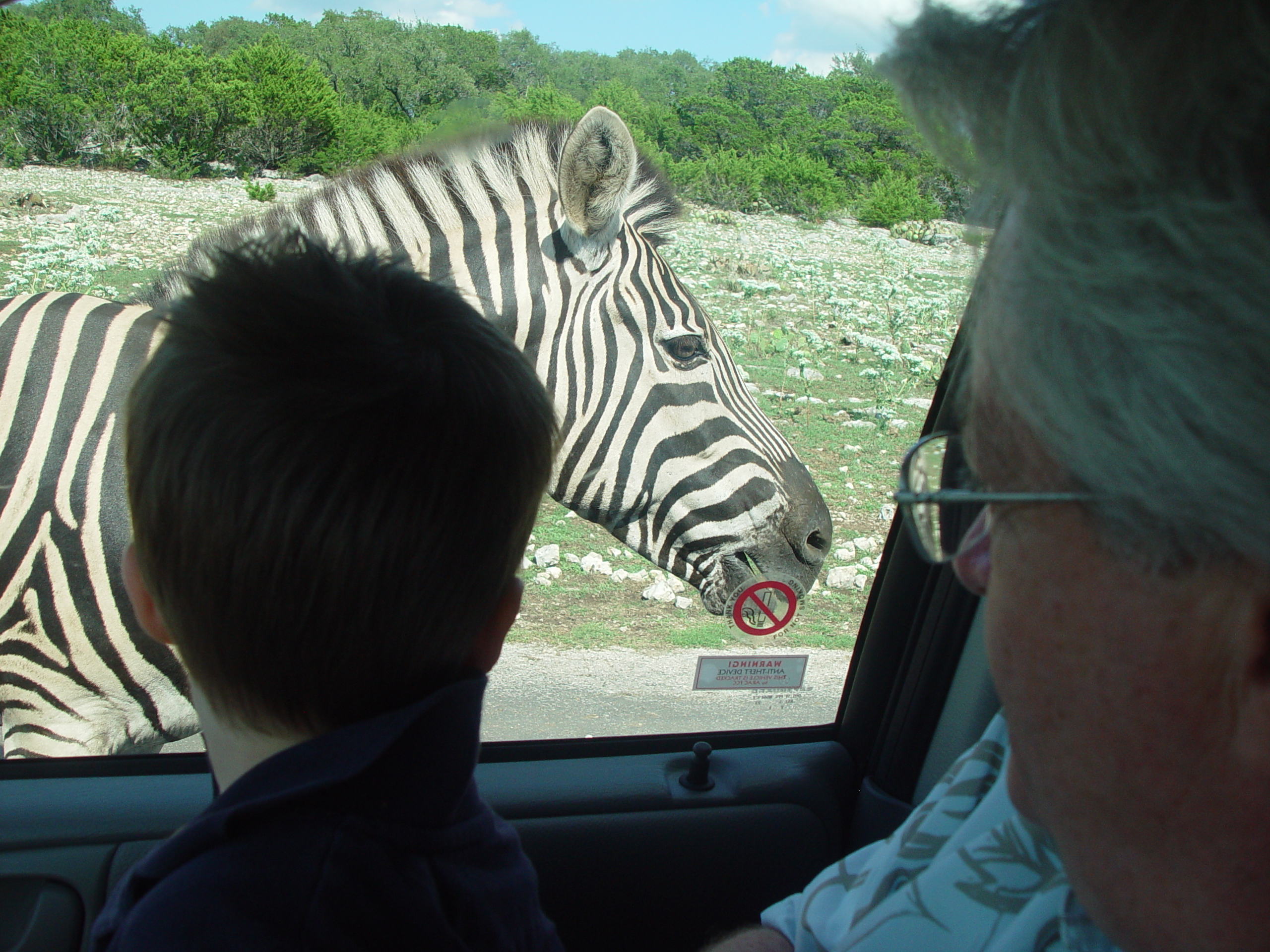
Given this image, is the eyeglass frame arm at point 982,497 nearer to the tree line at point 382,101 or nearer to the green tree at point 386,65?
the tree line at point 382,101

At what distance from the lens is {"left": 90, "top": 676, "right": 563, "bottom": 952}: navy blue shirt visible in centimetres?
75

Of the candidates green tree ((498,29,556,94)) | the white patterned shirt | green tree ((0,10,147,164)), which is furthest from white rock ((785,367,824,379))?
green tree ((0,10,147,164))

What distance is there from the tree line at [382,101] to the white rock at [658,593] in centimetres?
107

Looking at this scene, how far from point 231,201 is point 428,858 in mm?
1764

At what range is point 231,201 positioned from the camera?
209 centimetres

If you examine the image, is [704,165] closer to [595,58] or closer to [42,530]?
[595,58]

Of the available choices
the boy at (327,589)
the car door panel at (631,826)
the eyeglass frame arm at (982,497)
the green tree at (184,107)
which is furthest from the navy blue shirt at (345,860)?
the green tree at (184,107)

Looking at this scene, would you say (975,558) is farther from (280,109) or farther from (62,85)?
(62,85)

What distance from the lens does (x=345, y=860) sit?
2.56 ft

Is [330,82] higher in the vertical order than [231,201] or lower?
higher

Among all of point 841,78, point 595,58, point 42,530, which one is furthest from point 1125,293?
point 42,530

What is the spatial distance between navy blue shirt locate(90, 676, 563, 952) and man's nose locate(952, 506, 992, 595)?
0.52 meters

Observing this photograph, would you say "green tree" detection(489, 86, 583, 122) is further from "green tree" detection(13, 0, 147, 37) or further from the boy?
the boy

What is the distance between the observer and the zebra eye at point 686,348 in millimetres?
2312
